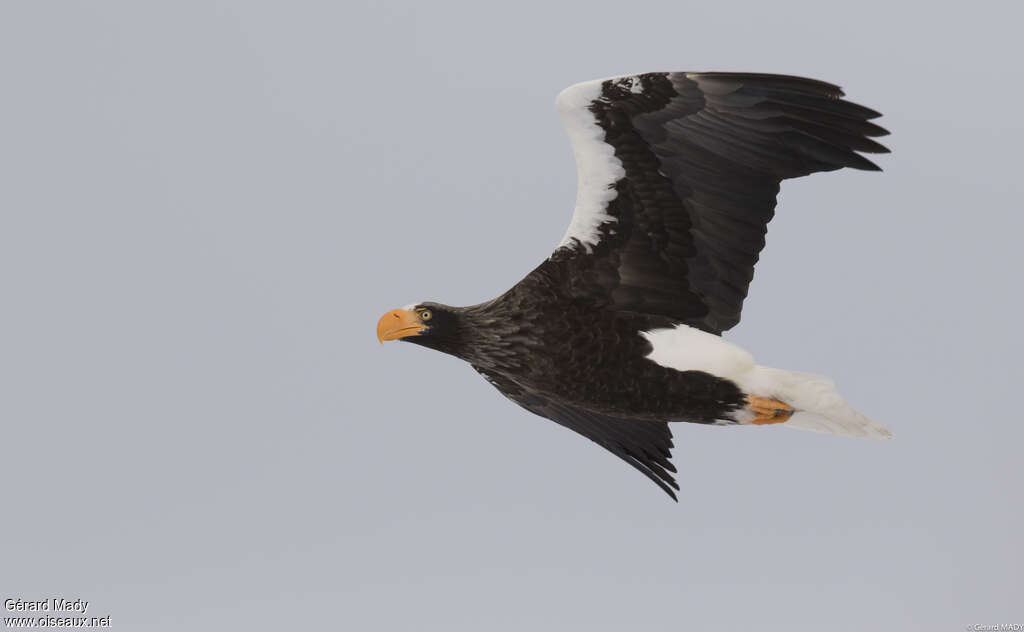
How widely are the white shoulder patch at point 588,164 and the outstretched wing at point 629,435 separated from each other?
1535 millimetres

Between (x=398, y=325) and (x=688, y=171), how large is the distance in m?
2.17

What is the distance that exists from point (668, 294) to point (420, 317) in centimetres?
161

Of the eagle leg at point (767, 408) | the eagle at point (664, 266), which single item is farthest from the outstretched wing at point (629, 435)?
the eagle leg at point (767, 408)

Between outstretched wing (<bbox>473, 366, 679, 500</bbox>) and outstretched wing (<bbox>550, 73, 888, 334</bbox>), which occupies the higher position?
outstretched wing (<bbox>550, 73, 888, 334</bbox>)

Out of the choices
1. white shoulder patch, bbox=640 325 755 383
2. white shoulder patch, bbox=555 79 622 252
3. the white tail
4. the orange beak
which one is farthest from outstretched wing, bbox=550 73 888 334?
the orange beak

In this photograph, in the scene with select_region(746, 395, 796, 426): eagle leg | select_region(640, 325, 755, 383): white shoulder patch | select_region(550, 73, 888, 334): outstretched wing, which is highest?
select_region(550, 73, 888, 334): outstretched wing

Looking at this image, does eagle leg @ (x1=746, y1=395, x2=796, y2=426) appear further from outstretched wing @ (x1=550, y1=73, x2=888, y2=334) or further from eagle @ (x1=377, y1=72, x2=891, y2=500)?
outstretched wing @ (x1=550, y1=73, x2=888, y2=334)

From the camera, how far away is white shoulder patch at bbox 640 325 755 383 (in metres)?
8.85

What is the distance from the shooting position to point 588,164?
868cm

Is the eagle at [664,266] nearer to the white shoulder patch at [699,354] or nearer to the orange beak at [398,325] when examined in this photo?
the white shoulder patch at [699,354]

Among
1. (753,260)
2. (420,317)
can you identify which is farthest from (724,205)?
(420,317)

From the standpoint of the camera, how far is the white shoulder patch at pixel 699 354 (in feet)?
29.0

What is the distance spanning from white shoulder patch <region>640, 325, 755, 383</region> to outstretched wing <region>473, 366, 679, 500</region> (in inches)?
47.7

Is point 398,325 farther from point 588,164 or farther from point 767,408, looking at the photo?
point 767,408
